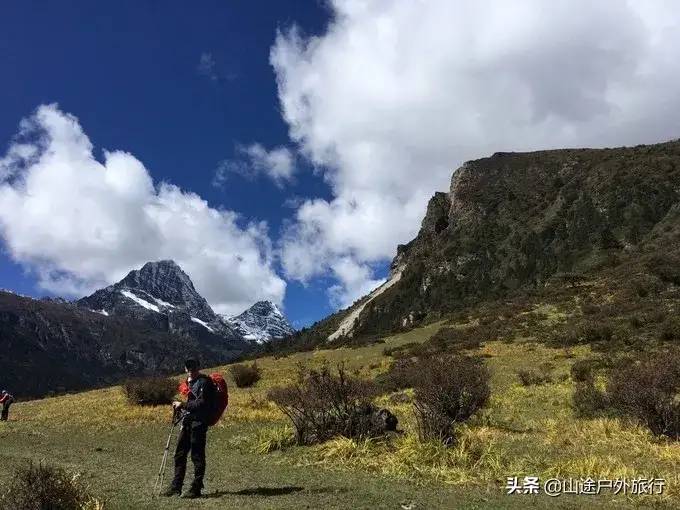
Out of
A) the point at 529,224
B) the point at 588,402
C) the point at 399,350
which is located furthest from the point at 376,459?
the point at 529,224

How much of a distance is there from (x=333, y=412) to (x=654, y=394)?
7932mm

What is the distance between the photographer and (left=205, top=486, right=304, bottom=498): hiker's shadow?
9461 millimetres

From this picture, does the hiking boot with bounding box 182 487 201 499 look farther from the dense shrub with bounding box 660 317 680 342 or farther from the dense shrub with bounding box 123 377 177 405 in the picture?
the dense shrub with bounding box 660 317 680 342

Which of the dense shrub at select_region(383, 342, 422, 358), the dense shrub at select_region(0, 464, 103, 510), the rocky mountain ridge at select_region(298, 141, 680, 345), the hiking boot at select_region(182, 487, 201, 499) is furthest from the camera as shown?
the rocky mountain ridge at select_region(298, 141, 680, 345)

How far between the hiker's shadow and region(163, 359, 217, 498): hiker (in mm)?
331

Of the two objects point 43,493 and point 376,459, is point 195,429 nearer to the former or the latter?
point 43,493

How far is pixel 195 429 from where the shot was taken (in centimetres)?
942

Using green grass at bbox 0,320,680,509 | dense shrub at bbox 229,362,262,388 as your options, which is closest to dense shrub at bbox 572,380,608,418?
green grass at bbox 0,320,680,509

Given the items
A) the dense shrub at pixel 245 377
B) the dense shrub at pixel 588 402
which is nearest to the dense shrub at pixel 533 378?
the dense shrub at pixel 588 402

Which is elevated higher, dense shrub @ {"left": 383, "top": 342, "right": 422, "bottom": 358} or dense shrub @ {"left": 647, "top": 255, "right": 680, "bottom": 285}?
dense shrub @ {"left": 647, "top": 255, "right": 680, "bottom": 285}

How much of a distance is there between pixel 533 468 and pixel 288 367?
115 feet

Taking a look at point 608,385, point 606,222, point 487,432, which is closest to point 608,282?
point 606,222

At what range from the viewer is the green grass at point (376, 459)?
900 centimetres

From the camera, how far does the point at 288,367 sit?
44.9m
